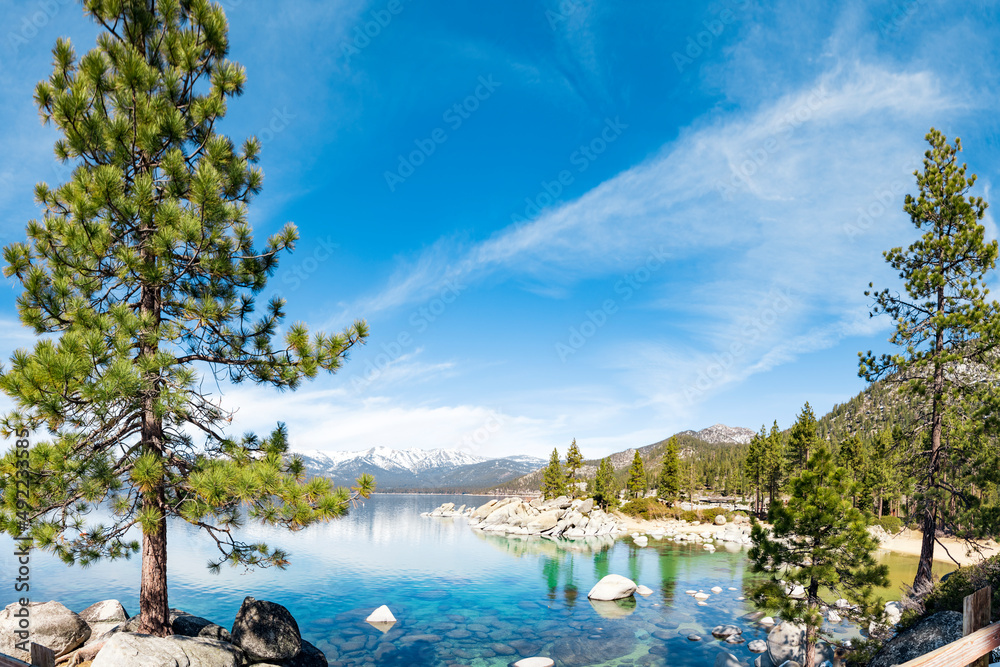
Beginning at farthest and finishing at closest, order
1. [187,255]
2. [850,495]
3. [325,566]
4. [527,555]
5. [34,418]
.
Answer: [527,555]
[325,566]
[850,495]
[187,255]
[34,418]

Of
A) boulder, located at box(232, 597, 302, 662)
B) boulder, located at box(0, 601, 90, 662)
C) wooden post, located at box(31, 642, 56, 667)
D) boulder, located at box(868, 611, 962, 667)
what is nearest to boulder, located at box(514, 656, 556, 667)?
boulder, located at box(232, 597, 302, 662)

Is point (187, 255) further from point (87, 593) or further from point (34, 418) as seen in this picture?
point (87, 593)

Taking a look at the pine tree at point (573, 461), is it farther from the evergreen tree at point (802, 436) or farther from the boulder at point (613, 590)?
the boulder at point (613, 590)

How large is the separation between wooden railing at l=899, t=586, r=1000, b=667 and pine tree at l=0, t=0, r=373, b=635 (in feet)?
26.3

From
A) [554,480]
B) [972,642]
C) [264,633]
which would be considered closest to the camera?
[972,642]

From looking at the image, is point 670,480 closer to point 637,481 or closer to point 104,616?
point 637,481

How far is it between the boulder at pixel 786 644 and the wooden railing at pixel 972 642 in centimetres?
1438

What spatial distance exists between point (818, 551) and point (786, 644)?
6009 mm

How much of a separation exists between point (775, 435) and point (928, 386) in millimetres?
62501

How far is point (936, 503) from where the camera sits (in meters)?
17.5

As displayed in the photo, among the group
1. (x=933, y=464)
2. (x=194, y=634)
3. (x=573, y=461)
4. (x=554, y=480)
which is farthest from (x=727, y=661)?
(x=554, y=480)

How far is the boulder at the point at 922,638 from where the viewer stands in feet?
39.8

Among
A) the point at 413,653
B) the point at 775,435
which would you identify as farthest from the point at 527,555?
the point at 775,435

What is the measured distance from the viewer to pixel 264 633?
43.5 feet
